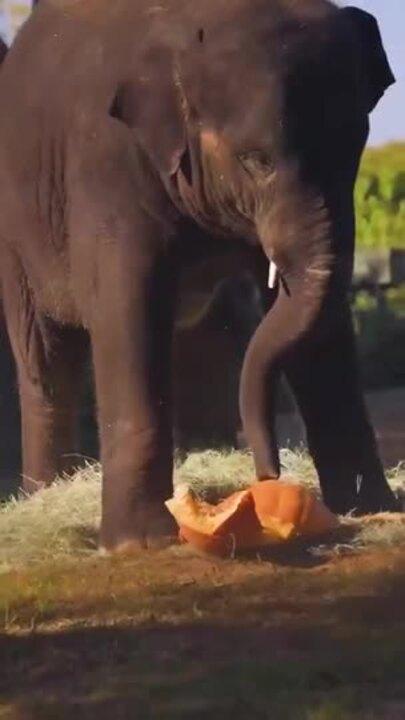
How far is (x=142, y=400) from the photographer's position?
8.34 metres

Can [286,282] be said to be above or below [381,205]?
above

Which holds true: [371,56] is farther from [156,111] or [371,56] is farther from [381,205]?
[381,205]

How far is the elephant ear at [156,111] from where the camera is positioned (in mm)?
8164

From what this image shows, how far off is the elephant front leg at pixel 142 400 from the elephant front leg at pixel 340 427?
76 centimetres

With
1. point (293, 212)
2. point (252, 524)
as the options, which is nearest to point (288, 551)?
point (252, 524)

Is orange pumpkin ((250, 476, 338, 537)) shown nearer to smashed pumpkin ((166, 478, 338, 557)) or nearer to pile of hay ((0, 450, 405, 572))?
smashed pumpkin ((166, 478, 338, 557))

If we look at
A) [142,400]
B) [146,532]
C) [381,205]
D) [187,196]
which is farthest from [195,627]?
[381,205]

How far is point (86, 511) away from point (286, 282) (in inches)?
67.7

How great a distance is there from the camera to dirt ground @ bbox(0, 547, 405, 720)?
19.1 ft

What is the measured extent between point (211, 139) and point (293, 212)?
473mm

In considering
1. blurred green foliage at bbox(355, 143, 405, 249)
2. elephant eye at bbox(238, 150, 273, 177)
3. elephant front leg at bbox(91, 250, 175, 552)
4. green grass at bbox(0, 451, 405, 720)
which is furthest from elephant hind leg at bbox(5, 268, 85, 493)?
blurred green foliage at bbox(355, 143, 405, 249)

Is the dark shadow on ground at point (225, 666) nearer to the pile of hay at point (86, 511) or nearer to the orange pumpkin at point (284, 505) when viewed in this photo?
the orange pumpkin at point (284, 505)

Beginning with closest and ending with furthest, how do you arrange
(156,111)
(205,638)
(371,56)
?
(205,638)
(156,111)
(371,56)

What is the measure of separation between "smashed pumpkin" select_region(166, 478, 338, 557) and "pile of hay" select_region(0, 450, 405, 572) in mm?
169
